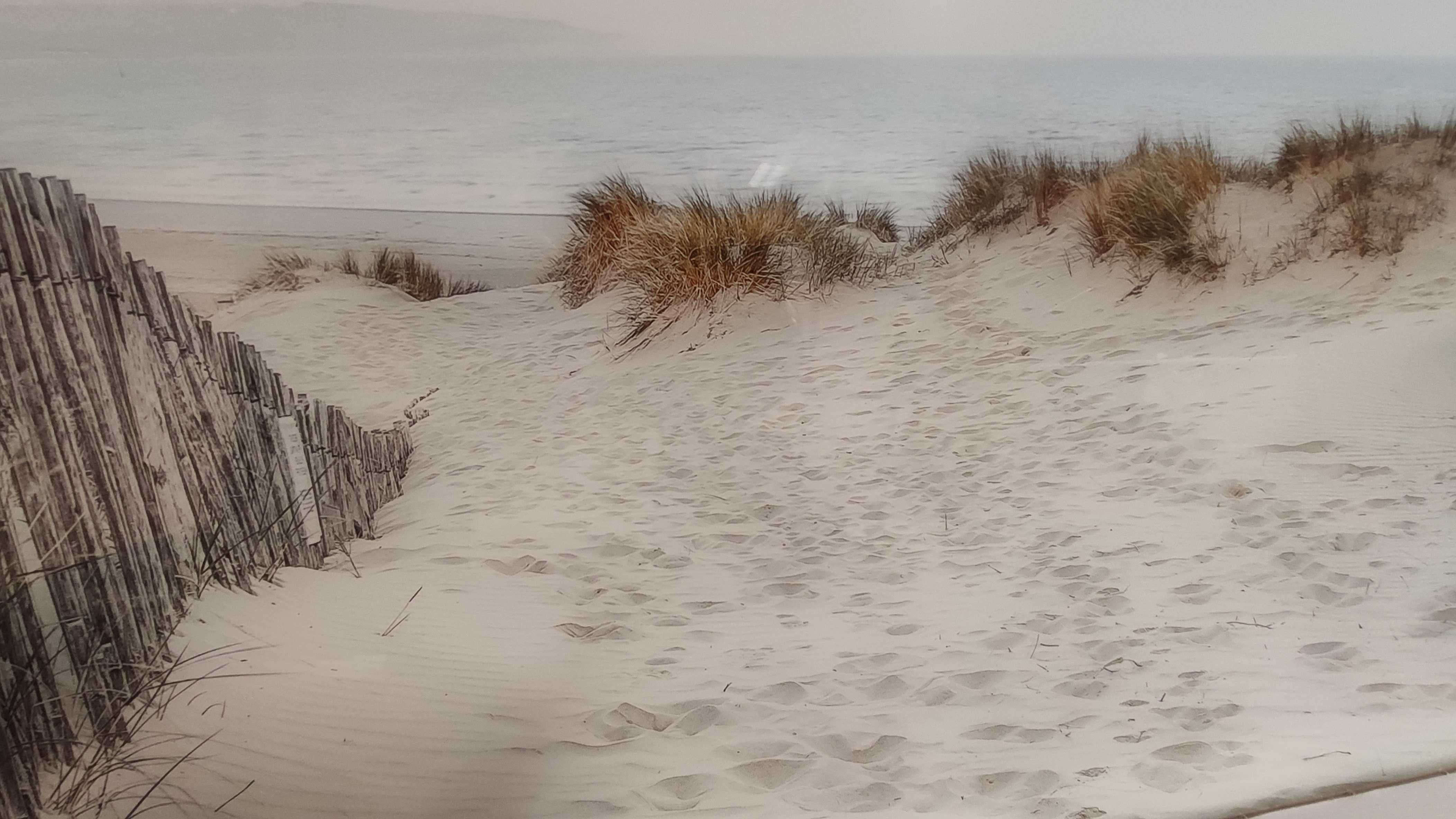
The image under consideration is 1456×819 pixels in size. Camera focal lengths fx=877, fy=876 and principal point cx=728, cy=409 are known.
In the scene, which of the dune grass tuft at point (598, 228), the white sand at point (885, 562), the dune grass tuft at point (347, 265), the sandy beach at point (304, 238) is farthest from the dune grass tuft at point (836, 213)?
the dune grass tuft at point (347, 265)

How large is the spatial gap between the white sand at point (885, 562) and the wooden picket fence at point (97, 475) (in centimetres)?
11

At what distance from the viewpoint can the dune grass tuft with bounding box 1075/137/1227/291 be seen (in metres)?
2.70

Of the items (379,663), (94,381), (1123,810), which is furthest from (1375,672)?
(94,381)

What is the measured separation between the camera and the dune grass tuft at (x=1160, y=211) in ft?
8.85

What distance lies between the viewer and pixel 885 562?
2275mm

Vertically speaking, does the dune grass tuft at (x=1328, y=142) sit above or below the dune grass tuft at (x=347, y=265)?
below

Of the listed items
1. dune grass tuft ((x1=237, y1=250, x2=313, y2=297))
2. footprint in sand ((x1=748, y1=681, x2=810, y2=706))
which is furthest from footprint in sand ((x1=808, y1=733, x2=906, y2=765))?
dune grass tuft ((x1=237, y1=250, x2=313, y2=297))

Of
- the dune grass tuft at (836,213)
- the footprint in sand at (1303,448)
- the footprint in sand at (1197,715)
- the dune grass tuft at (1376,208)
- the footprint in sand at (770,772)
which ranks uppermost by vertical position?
the dune grass tuft at (836,213)

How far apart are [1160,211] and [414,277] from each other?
2342mm

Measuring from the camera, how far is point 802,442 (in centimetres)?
261

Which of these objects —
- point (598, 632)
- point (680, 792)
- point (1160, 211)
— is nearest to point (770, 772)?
point (680, 792)

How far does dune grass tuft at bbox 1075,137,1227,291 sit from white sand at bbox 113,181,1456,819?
0.12 metres

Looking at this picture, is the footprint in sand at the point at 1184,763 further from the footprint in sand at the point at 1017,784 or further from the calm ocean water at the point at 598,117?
the calm ocean water at the point at 598,117

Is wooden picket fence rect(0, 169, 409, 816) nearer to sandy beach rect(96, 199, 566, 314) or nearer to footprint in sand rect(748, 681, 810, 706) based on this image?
sandy beach rect(96, 199, 566, 314)
